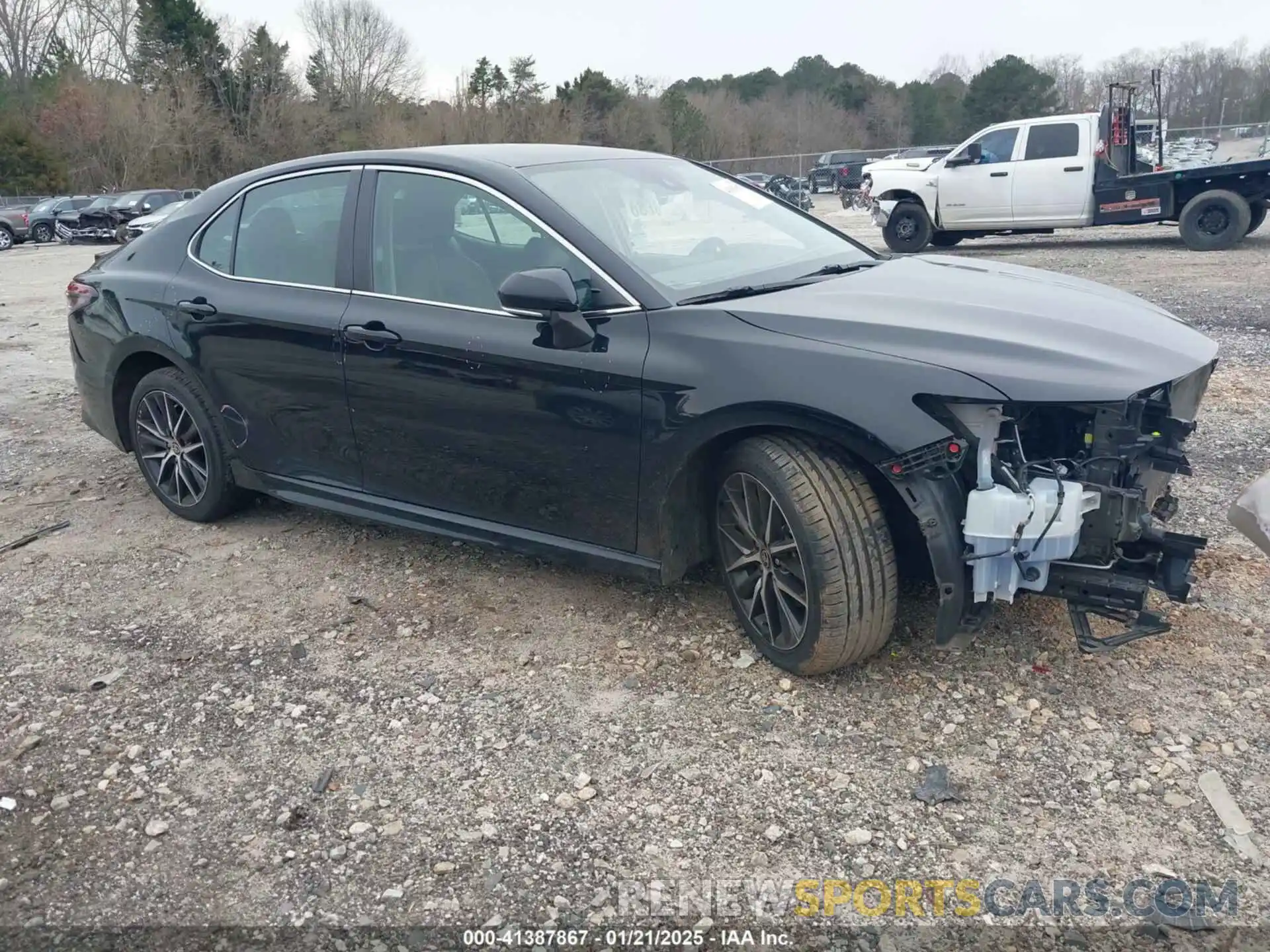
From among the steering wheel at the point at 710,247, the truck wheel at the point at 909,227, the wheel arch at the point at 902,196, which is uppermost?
the wheel arch at the point at 902,196

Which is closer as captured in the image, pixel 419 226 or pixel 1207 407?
pixel 419 226

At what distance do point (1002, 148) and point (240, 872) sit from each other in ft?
50.1

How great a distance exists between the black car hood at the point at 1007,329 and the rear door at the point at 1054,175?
12282 millimetres

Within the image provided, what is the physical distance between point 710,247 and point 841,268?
1.66 ft

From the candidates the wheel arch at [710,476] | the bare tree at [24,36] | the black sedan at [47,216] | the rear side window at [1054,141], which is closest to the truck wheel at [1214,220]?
the rear side window at [1054,141]

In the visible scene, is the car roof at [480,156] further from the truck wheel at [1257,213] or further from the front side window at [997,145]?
the truck wheel at [1257,213]

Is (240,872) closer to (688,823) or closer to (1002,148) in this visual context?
(688,823)

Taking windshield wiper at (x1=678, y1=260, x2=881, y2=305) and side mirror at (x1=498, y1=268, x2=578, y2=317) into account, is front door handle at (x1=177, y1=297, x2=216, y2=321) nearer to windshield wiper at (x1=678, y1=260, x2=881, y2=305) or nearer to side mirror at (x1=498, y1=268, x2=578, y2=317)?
side mirror at (x1=498, y1=268, x2=578, y2=317)

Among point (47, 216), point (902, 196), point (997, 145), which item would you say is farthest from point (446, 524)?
point (47, 216)

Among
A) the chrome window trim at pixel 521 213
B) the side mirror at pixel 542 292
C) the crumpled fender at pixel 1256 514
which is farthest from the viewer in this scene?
the chrome window trim at pixel 521 213

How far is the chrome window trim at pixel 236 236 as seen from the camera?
13.4 feet

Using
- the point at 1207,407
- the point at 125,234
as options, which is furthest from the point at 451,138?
the point at 1207,407

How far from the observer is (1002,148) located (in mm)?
15156

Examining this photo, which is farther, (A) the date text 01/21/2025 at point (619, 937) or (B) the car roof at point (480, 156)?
(B) the car roof at point (480, 156)
